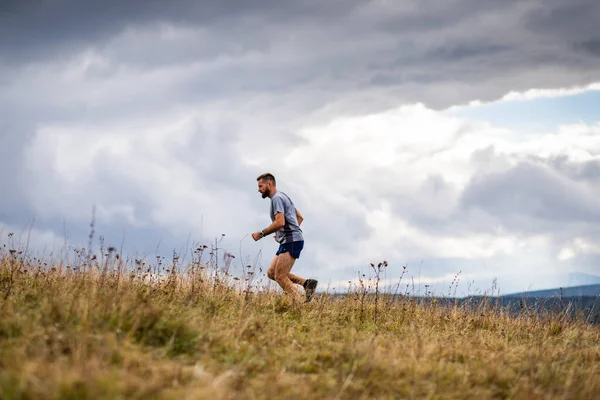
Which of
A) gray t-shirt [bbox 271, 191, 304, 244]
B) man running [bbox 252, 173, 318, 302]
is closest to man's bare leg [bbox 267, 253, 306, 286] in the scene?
man running [bbox 252, 173, 318, 302]

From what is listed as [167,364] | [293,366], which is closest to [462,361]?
[293,366]

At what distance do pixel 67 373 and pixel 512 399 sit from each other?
4082mm

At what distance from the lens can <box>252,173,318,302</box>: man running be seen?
9.66 metres

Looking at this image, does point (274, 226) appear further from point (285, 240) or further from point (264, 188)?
point (264, 188)

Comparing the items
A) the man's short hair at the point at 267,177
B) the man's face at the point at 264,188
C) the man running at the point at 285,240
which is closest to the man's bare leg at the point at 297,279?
the man running at the point at 285,240

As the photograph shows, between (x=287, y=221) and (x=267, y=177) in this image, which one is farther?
(x=267, y=177)

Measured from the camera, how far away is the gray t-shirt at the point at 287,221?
9.63 metres

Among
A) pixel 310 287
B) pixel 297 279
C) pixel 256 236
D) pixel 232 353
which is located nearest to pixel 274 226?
pixel 256 236

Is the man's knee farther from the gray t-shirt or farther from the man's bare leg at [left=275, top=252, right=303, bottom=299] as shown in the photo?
the gray t-shirt

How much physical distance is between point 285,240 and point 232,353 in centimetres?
430

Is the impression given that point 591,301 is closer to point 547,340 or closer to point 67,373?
point 547,340

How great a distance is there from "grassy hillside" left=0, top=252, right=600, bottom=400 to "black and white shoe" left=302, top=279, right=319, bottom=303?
74 cm

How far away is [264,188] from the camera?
988 centimetres

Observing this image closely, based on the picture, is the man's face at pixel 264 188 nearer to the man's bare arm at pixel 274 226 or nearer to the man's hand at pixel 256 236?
the man's bare arm at pixel 274 226
